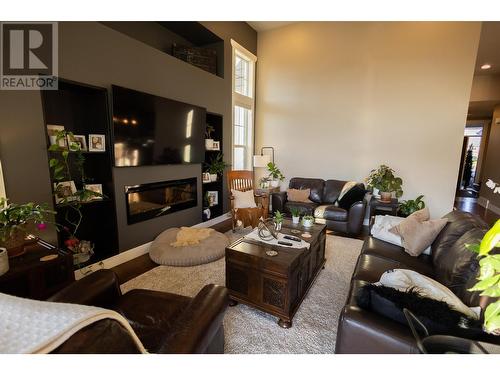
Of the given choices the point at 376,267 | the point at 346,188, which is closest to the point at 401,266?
the point at 376,267

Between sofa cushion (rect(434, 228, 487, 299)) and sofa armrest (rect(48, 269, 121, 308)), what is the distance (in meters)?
2.06

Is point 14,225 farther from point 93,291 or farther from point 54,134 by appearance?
point 54,134

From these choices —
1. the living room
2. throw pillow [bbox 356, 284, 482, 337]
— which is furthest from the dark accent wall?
throw pillow [bbox 356, 284, 482, 337]

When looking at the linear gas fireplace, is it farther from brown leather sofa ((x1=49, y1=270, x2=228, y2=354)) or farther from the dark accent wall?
brown leather sofa ((x1=49, y1=270, x2=228, y2=354))

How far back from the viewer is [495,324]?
27.2 inches

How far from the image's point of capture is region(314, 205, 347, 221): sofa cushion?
3.79 meters

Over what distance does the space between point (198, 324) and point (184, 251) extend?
202cm

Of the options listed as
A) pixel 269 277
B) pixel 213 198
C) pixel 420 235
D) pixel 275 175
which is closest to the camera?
pixel 269 277

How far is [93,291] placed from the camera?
4.32 feet

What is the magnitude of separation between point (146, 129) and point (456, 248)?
3.34 metres

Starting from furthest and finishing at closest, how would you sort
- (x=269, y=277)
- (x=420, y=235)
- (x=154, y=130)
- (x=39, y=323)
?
(x=154, y=130) < (x=420, y=235) < (x=269, y=277) < (x=39, y=323)

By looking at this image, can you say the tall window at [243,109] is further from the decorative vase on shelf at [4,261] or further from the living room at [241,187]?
the decorative vase on shelf at [4,261]

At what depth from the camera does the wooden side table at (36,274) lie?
155 cm

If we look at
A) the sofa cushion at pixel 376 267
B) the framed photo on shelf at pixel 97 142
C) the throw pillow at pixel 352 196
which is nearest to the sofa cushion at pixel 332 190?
the throw pillow at pixel 352 196
